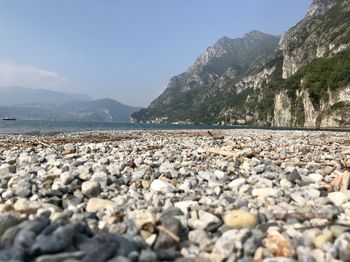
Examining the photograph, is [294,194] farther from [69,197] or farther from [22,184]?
[22,184]

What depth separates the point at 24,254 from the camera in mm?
3541

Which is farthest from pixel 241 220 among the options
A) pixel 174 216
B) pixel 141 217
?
pixel 141 217

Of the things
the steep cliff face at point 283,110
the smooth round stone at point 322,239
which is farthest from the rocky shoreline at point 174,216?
the steep cliff face at point 283,110

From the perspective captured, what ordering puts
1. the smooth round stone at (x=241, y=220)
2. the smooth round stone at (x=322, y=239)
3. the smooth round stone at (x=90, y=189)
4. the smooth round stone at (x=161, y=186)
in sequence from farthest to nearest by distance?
1. the smooth round stone at (x=161, y=186)
2. the smooth round stone at (x=90, y=189)
3. the smooth round stone at (x=241, y=220)
4. the smooth round stone at (x=322, y=239)

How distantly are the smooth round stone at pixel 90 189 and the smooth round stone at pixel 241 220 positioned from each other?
2.63 meters

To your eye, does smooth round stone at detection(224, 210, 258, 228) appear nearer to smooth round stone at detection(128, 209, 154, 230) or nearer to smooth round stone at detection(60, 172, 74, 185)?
smooth round stone at detection(128, 209, 154, 230)

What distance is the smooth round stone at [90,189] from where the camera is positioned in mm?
6445

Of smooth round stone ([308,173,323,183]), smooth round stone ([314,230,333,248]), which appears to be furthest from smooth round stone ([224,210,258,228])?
smooth round stone ([308,173,323,183])

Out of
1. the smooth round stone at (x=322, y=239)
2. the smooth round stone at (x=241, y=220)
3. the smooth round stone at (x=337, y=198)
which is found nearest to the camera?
the smooth round stone at (x=322, y=239)

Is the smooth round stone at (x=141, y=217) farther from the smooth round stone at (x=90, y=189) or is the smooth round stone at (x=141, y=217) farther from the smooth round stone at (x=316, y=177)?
the smooth round stone at (x=316, y=177)

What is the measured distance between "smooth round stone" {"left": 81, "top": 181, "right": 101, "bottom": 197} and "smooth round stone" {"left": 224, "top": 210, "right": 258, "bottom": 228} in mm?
2630

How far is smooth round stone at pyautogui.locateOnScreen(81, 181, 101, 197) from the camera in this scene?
6.45 metres

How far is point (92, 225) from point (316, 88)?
14729 cm

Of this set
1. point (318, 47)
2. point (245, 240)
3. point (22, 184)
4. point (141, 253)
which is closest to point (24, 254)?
point (141, 253)
